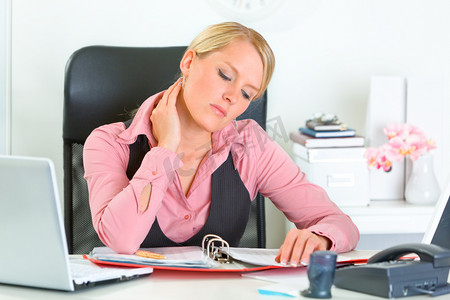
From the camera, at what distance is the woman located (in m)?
1.57

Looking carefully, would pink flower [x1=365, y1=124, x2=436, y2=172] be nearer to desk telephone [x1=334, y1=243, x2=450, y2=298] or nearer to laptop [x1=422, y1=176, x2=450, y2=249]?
laptop [x1=422, y1=176, x2=450, y2=249]

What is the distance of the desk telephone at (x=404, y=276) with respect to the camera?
45.0 inches

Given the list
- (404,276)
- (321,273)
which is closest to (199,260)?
(321,273)

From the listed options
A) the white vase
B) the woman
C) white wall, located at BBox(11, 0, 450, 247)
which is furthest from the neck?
the white vase

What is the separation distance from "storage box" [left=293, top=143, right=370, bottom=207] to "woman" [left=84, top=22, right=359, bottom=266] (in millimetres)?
548

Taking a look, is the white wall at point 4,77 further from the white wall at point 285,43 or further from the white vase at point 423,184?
the white vase at point 423,184

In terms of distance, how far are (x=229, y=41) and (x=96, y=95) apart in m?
0.50

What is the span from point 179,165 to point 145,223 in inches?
7.7

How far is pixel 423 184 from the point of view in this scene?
2.45 m

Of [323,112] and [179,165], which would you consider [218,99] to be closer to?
[179,165]

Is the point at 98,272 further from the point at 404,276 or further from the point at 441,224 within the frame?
the point at 441,224

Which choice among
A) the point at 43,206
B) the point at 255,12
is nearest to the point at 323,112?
the point at 255,12

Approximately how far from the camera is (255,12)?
265 centimetres

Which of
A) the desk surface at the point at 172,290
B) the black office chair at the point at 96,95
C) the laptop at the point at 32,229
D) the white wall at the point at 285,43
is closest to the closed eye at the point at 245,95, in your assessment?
the black office chair at the point at 96,95
